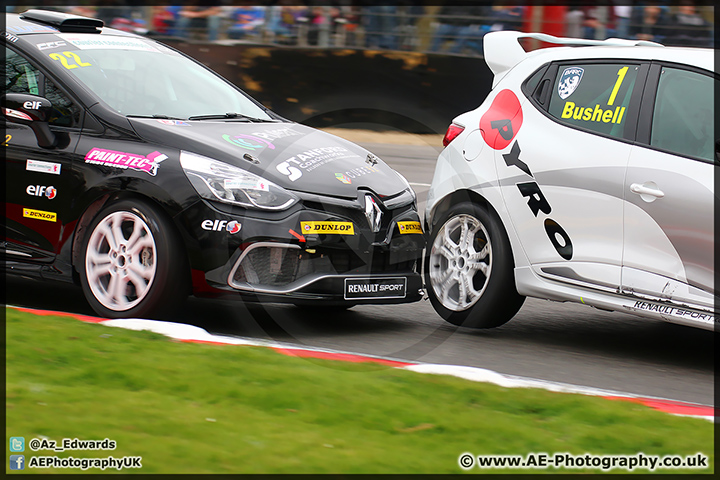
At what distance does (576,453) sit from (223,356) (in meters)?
1.87

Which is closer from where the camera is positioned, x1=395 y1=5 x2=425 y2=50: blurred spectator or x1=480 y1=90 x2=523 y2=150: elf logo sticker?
x1=480 y1=90 x2=523 y2=150: elf logo sticker

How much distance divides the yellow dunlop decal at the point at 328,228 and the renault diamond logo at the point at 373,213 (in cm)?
17

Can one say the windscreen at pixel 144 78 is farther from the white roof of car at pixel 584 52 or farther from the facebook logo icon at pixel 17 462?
the facebook logo icon at pixel 17 462

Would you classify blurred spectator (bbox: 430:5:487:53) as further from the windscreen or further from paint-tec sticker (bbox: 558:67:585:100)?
paint-tec sticker (bbox: 558:67:585:100)

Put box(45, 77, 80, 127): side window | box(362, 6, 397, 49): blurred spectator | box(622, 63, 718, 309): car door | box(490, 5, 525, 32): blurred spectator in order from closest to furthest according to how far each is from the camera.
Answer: box(622, 63, 718, 309): car door < box(45, 77, 80, 127): side window < box(490, 5, 525, 32): blurred spectator < box(362, 6, 397, 49): blurred spectator

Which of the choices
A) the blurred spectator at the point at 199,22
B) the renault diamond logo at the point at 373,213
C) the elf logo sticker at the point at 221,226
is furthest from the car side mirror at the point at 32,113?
the blurred spectator at the point at 199,22

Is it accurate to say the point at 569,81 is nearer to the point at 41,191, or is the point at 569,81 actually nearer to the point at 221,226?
the point at 221,226

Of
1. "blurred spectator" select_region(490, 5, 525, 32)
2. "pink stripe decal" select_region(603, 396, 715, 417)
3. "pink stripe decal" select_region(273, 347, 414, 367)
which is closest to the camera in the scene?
"pink stripe decal" select_region(603, 396, 715, 417)

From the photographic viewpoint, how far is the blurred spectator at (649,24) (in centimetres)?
1670

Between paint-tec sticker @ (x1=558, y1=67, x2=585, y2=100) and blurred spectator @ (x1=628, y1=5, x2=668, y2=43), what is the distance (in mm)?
11074

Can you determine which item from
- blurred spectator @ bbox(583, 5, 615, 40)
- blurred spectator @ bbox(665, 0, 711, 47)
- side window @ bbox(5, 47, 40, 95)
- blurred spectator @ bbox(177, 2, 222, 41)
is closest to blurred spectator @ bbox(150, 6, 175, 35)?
blurred spectator @ bbox(177, 2, 222, 41)

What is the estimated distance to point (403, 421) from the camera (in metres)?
3.96

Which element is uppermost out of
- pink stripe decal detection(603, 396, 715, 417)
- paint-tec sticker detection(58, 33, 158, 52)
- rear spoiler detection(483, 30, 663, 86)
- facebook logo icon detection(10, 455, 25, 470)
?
rear spoiler detection(483, 30, 663, 86)

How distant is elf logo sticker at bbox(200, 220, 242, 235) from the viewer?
564cm
